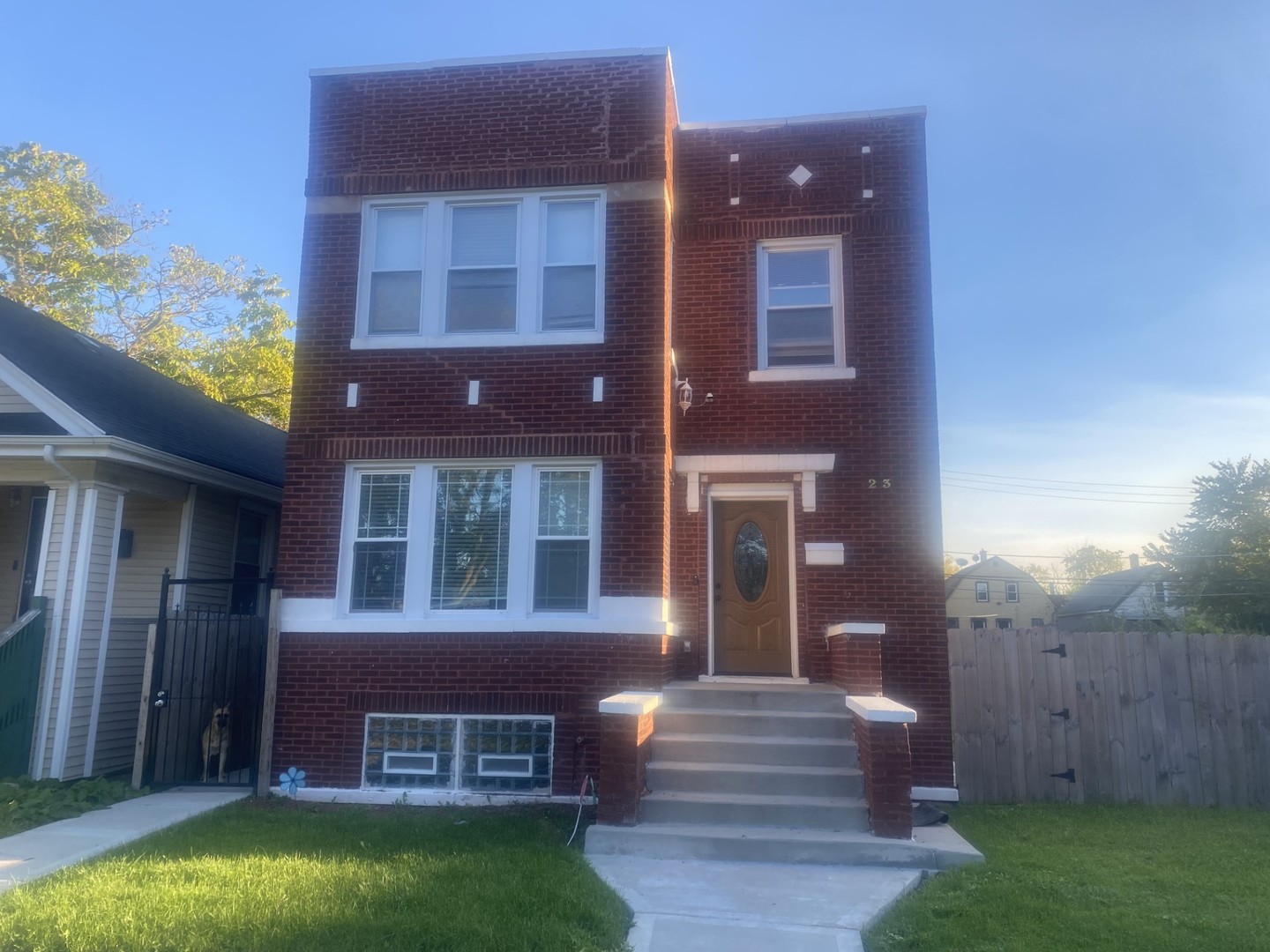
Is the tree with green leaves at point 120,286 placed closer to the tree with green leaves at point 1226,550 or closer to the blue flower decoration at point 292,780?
the blue flower decoration at point 292,780

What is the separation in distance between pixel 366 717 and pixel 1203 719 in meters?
7.86

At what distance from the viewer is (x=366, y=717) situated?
8602 millimetres

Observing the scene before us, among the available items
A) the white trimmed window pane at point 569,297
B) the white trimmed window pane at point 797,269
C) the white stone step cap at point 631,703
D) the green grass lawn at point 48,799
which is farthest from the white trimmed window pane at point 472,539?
the white trimmed window pane at point 797,269

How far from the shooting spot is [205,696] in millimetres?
9141

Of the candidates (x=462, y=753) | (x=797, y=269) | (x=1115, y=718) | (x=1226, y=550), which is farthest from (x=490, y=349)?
(x=1226, y=550)

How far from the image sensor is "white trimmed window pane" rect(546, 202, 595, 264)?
928 cm

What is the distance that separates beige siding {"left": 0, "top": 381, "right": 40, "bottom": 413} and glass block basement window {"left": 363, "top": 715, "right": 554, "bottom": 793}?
473 centimetres

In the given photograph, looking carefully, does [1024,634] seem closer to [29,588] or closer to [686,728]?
[686,728]

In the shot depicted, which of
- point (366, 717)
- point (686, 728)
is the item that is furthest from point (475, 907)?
point (366, 717)

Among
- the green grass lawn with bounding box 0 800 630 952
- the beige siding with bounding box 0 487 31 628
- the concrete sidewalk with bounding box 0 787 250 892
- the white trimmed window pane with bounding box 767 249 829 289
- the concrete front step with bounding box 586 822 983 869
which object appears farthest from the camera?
the beige siding with bounding box 0 487 31 628

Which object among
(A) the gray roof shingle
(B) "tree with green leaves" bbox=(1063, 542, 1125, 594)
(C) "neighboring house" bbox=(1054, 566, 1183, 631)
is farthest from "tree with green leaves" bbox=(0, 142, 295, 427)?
(B) "tree with green leaves" bbox=(1063, 542, 1125, 594)

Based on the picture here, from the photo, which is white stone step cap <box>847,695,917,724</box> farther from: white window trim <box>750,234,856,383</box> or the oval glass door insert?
white window trim <box>750,234,856,383</box>

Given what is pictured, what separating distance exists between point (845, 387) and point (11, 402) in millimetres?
8544

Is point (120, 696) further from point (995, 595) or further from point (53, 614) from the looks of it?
point (995, 595)
